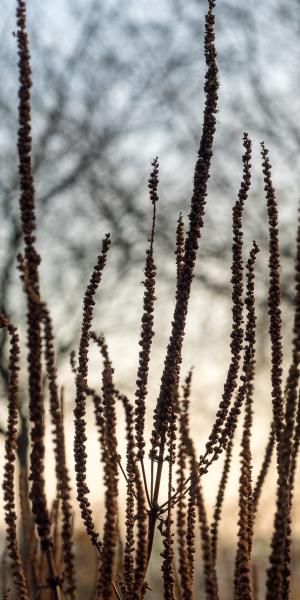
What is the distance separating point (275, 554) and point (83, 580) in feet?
57.5

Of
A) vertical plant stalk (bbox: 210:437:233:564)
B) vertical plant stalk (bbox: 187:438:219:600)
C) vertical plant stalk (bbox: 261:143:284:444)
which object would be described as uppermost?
vertical plant stalk (bbox: 261:143:284:444)

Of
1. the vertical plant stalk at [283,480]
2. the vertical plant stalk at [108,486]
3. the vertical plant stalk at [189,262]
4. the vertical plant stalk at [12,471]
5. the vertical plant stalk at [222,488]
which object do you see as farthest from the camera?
the vertical plant stalk at [222,488]

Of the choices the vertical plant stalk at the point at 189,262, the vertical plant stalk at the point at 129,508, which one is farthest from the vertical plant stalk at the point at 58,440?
the vertical plant stalk at the point at 189,262

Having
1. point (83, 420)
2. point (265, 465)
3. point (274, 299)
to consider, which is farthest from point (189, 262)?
point (265, 465)

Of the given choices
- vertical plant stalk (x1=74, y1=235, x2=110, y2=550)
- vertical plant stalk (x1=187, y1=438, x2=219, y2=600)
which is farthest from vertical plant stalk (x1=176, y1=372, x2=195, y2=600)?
vertical plant stalk (x1=74, y1=235, x2=110, y2=550)

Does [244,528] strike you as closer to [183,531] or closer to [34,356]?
[183,531]

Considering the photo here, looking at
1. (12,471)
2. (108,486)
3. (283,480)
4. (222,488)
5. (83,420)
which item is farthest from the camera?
(222,488)

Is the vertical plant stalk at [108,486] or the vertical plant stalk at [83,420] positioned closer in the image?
the vertical plant stalk at [108,486]

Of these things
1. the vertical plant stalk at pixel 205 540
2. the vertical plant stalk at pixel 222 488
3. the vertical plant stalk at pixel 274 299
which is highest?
the vertical plant stalk at pixel 274 299

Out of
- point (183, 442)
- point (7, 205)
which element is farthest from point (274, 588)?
point (7, 205)

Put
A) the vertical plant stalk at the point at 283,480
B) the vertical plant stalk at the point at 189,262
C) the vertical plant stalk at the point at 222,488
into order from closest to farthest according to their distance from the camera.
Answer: the vertical plant stalk at the point at 283,480 → the vertical plant stalk at the point at 189,262 → the vertical plant stalk at the point at 222,488

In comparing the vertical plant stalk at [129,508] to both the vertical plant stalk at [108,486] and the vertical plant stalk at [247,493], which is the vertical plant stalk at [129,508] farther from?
the vertical plant stalk at [247,493]

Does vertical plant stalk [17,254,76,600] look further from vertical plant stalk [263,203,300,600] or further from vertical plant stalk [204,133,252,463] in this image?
vertical plant stalk [204,133,252,463]

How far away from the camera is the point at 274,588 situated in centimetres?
158
